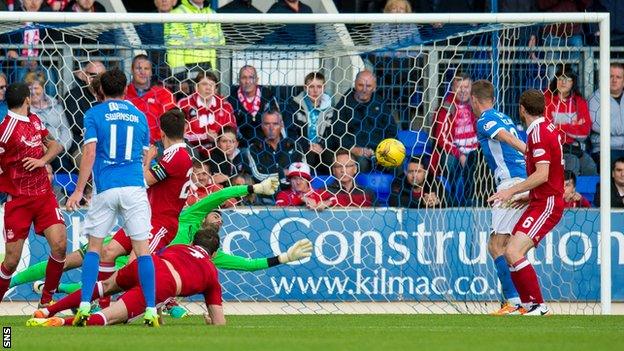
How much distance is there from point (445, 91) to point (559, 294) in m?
2.43

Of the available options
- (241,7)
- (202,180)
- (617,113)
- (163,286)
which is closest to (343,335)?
(163,286)

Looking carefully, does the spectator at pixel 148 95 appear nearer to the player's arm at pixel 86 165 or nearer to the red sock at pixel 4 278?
the red sock at pixel 4 278

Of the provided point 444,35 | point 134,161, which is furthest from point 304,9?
point 134,161

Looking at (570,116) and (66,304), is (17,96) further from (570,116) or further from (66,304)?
(570,116)

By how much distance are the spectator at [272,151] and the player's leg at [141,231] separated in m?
4.60

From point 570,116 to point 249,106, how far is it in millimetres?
3441

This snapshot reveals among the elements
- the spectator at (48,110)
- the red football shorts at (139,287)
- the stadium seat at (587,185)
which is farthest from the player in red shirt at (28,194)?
the stadium seat at (587,185)

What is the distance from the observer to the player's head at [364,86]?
576 inches

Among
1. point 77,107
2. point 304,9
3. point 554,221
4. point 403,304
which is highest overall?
point 304,9

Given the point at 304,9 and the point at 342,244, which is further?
the point at 304,9

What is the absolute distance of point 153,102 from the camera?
13.8 metres

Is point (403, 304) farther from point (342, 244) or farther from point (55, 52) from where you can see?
point (55, 52)

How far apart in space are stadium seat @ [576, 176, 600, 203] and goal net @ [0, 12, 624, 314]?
24.3 inches

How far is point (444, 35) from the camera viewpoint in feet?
44.7
